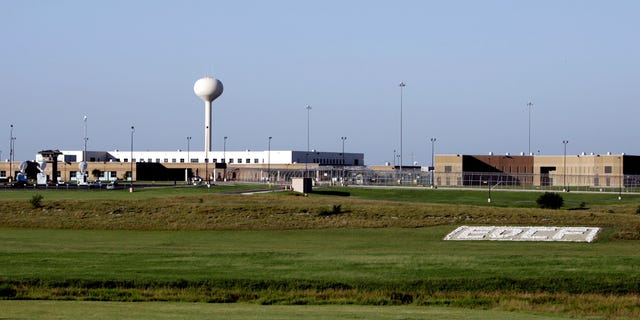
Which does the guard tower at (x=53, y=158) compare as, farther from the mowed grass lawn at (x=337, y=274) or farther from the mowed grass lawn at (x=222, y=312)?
the mowed grass lawn at (x=222, y=312)

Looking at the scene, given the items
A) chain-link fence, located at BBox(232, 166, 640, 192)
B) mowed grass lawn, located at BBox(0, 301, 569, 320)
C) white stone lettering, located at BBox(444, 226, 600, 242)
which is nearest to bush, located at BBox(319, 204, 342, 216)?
white stone lettering, located at BBox(444, 226, 600, 242)

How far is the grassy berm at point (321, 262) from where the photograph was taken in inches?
1196

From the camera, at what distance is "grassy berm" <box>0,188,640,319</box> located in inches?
1196

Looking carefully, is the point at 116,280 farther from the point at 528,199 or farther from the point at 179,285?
the point at 528,199

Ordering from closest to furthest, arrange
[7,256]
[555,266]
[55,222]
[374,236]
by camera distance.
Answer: [555,266]
[7,256]
[374,236]
[55,222]

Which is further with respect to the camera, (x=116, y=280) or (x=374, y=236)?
(x=374, y=236)

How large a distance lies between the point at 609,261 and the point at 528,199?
217ft

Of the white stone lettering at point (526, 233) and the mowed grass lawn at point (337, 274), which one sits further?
the white stone lettering at point (526, 233)

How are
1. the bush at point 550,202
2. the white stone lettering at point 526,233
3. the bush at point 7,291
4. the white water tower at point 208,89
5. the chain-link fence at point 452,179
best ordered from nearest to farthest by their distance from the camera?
the bush at point 7,291
the white stone lettering at point 526,233
the bush at point 550,202
the chain-link fence at point 452,179
the white water tower at point 208,89

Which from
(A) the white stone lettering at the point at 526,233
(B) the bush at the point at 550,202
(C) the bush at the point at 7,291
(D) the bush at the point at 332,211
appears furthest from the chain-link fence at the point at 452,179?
(C) the bush at the point at 7,291

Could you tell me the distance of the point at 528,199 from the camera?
337 feet

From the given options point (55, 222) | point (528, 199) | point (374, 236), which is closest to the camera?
point (374, 236)

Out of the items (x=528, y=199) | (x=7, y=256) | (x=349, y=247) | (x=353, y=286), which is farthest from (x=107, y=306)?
(x=528, y=199)

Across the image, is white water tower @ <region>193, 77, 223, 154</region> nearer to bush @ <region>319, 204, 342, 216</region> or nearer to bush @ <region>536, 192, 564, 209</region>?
bush @ <region>536, 192, 564, 209</region>
